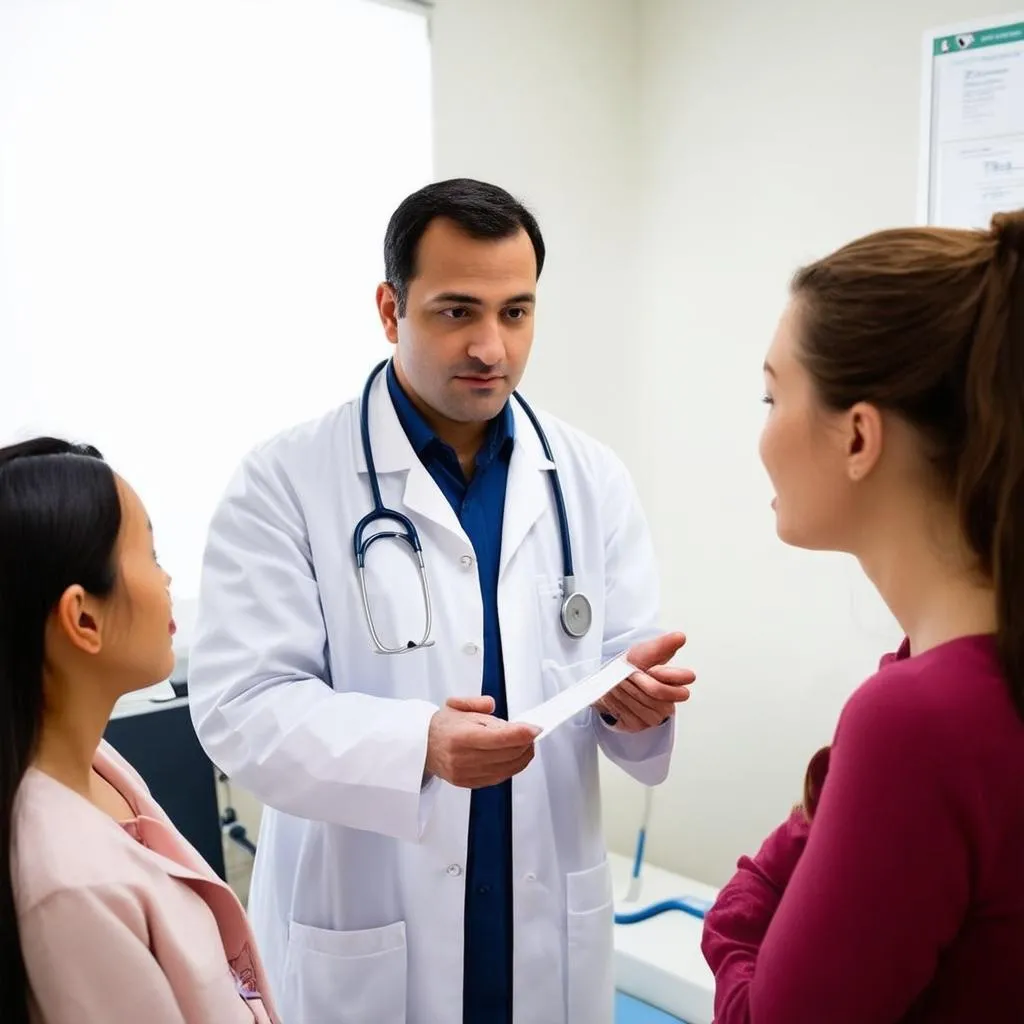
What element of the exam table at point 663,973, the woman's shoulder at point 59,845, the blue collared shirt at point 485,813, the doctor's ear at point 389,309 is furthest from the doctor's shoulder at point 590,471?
the exam table at point 663,973

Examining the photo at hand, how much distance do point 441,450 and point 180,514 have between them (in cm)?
73

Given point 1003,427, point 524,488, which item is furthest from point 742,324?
point 1003,427

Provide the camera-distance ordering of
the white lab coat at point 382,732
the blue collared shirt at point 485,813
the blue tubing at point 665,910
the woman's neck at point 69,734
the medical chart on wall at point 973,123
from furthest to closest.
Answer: the blue tubing at point 665,910 → the medical chart on wall at point 973,123 → the blue collared shirt at point 485,813 → the white lab coat at point 382,732 → the woman's neck at point 69,734

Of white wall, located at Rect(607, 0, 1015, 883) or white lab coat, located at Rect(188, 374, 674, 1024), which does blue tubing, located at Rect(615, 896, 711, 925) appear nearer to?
white wall, located at Rect(607, 0, 1015, 883)

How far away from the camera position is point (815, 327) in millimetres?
784

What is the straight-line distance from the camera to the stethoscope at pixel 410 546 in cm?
130

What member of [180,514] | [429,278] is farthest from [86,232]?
[429,278]

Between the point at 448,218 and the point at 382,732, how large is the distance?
2.28 ft

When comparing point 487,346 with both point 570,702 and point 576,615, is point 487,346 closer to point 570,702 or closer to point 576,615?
point 576,615

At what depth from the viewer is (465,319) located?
141 cm

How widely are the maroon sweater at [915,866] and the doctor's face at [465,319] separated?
81 centimetres

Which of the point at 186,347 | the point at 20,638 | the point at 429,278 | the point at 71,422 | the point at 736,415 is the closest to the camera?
the point at 20,638

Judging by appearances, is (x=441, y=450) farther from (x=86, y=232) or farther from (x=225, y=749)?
(x=86, y=232)

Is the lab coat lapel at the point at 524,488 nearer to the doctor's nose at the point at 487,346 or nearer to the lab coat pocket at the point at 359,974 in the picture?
the doctor's nose at the point at 487,346
